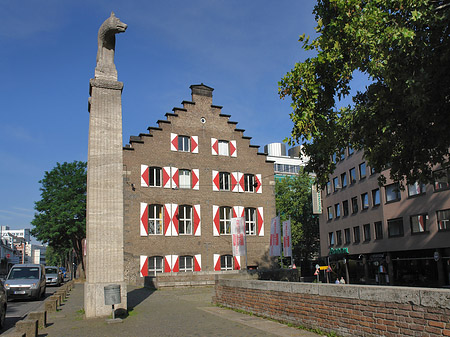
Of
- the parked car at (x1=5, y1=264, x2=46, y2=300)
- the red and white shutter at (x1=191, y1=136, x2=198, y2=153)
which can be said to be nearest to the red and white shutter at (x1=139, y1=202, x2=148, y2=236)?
the red and white shutter at (x1=191, y1=136, x2=198, y2=153)

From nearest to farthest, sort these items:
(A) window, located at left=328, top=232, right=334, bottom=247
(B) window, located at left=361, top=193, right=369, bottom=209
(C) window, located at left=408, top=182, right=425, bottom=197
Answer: (C) window, located at left=408, top=182, right=425, bottom=197
(B) window, located at left=361, top=193, right=369, bottom=209
(A) window, located at left=328, top=232, right=334, bottom=247

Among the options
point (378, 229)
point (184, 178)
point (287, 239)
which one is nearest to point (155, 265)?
point (184, 178)

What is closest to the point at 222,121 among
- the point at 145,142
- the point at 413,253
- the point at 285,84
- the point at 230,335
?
the point at 145,142

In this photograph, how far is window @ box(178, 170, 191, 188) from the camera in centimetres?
3541

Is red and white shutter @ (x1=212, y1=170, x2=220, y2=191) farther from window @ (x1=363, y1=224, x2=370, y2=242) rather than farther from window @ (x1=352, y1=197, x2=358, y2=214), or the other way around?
window @ (x1=352, y1=197, x2=358, y2=214)

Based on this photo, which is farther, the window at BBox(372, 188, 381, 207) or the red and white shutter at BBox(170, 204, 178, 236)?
the window at BBox(372, 188, 381, 207)

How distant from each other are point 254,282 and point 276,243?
11159 mm

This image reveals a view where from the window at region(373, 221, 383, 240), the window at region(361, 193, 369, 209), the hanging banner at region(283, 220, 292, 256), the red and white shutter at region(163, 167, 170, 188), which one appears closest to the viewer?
the hanging banner at region(283, 220, 292, 256)

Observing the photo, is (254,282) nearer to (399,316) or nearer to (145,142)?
(399,316)

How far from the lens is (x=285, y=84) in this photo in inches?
533

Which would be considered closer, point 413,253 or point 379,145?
point 379,145

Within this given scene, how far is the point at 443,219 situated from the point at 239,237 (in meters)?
17.7

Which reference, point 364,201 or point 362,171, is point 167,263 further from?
point 362,171

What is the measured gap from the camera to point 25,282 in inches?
843
